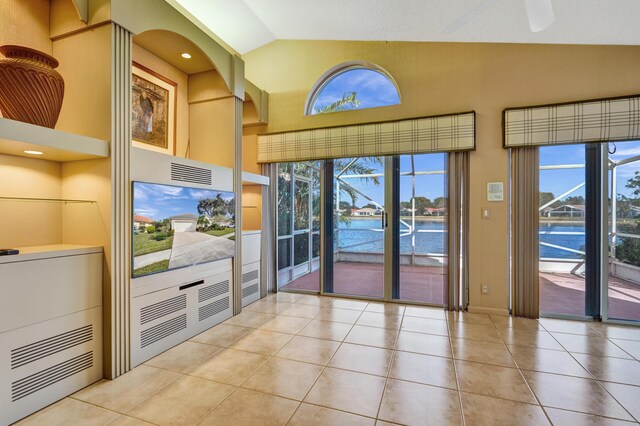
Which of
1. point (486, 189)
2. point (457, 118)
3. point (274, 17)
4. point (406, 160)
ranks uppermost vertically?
point (274, 17)

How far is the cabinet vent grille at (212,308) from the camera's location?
3305mm

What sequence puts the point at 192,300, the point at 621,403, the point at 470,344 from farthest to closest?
1. the point at 192,300
2. the point at 470,344
3. the point at 621,403

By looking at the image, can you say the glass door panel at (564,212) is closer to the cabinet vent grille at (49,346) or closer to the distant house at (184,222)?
the distant house at (184,222)

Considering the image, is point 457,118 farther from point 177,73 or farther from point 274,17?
point 177,73

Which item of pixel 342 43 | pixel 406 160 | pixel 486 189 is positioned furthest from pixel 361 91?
pixel 486 189

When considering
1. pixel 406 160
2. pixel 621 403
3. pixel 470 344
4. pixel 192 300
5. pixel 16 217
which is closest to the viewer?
pixel 621 403

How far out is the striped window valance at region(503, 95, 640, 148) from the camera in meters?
3.31

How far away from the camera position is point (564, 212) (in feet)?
12.4

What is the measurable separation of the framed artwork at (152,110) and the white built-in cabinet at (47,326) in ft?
4.95

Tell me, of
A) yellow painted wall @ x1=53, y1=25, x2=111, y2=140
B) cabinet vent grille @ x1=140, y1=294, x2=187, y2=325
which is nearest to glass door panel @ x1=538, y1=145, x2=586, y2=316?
cabinet vent grille @ x1=140, y1=294, x2=187, y2=325

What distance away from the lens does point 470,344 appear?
298cm

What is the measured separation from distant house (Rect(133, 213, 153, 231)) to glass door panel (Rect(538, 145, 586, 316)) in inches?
174

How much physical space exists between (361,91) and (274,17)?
155 cm

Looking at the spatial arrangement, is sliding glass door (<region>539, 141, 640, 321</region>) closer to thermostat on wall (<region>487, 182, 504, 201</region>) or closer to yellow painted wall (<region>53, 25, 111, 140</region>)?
thermostat on wall (<region>487, 182, 504, 201</region>)
